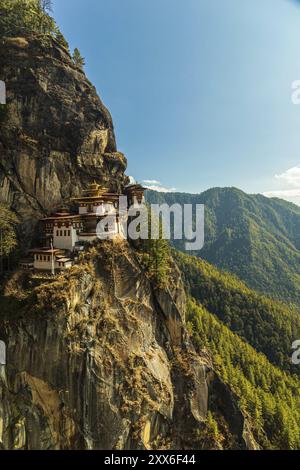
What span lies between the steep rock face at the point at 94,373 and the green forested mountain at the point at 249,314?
2527 inches

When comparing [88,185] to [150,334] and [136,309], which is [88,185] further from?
[150,334]

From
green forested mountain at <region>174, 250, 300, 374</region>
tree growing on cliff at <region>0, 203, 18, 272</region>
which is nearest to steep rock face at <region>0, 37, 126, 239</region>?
tree growing on cliff at <region>0, 203, 18, 272</region>

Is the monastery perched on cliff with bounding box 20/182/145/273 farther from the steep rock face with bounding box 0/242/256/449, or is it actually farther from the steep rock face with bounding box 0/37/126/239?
the steep rock face with bounding box 0/37/126/239

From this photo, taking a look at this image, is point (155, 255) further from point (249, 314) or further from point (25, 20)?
point (249, 314)

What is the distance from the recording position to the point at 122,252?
41406mm

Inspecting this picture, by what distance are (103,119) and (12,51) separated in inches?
668

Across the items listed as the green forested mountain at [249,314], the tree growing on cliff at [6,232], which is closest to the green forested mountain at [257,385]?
the green forested mountain at [249,314]

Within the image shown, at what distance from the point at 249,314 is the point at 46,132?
10131cm

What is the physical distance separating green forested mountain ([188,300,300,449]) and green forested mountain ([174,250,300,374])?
1374 centimetres

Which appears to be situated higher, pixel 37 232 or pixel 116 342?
pixel 37 232

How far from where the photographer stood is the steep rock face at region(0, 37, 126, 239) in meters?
40.6

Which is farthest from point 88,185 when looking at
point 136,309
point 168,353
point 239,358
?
point 239,358

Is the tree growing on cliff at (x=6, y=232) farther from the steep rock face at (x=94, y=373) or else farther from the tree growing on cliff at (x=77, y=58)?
the tree growing on cliff at (x=77, y=58)

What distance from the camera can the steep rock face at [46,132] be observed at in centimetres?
4056
